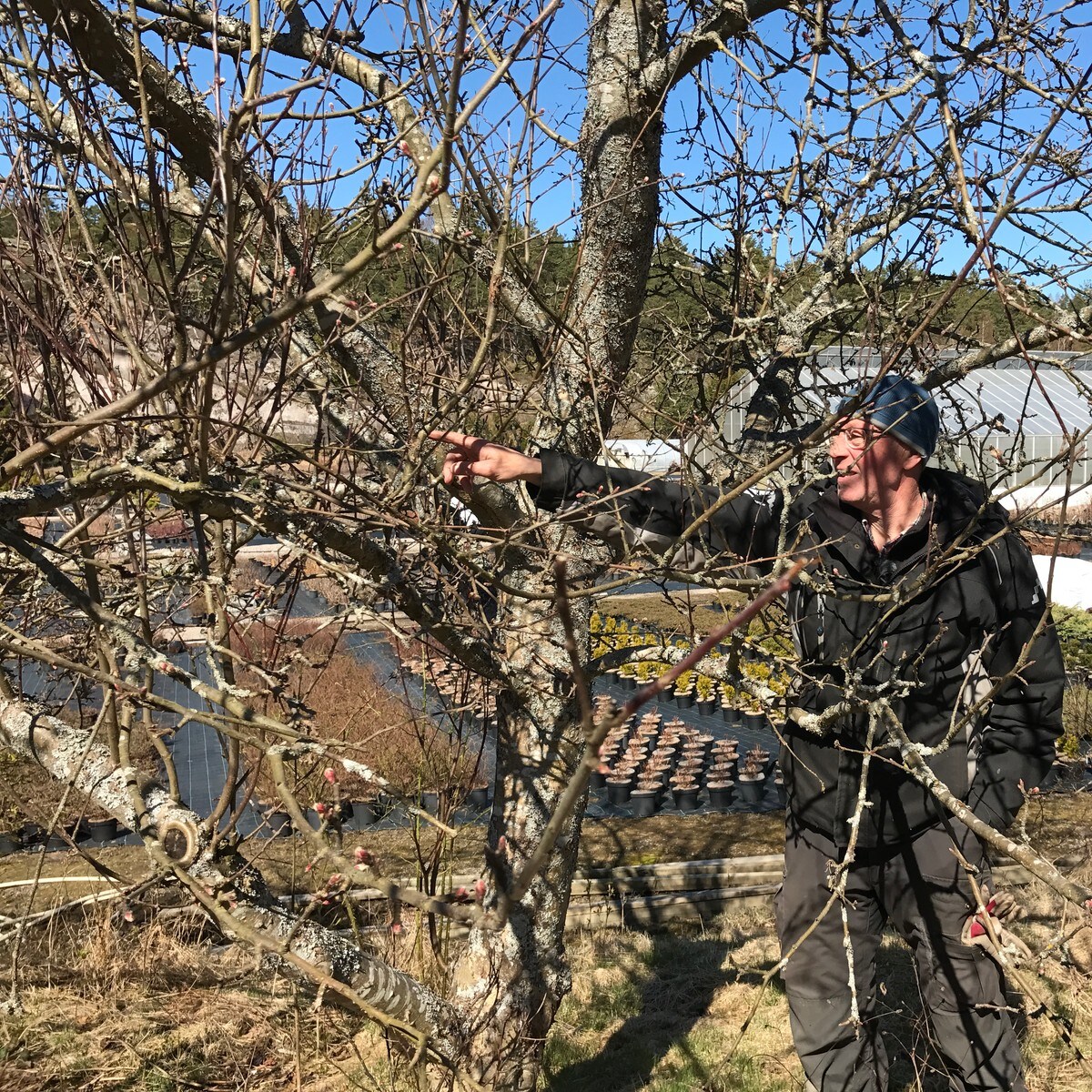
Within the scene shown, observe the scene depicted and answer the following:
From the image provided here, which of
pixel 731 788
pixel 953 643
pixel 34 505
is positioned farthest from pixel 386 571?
pixel 731 788

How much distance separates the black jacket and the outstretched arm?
221 mm

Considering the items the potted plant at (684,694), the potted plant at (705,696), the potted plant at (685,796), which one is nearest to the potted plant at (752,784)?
the potted plant at (685,796)

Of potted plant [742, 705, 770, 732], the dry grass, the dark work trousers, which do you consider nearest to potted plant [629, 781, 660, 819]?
potted plant [742, 705, 770, 732]

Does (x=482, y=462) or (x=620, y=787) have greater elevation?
(x=482, y=462)

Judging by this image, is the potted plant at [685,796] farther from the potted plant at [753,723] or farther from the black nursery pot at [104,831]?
the black nursery pot at [104,831]

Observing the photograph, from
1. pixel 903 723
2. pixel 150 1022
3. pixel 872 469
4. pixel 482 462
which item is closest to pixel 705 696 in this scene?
pixel 150 1022

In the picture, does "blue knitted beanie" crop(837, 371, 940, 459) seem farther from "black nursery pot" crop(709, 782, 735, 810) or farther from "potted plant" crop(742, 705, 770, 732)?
"potted plant" crop(742, 705, 770, 732)

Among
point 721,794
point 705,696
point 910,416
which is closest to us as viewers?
point 910,416

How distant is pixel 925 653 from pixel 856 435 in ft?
1.76

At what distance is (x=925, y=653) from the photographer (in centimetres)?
224

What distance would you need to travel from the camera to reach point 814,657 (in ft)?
8.01

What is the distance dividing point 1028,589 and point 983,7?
1990mm

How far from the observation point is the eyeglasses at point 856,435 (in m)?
2.09

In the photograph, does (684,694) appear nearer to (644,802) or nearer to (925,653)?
(644,802)
